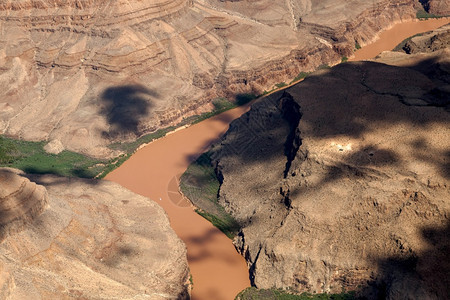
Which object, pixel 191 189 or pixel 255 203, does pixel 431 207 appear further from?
pixel 191 189

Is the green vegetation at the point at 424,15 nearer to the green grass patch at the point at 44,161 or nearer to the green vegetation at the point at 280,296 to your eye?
the green grass patch at the point at 44,161

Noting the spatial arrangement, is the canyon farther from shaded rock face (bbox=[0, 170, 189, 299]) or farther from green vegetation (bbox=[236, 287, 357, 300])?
green vegetation (bbox=[236, 287, 357, 300])

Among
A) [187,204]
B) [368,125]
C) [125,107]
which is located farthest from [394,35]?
[187,204]

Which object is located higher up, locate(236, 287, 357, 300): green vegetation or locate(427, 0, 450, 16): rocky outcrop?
locate(427, 0, 450, 16): rocky outcrop

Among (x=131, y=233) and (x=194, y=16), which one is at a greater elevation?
(x=194, y=16)

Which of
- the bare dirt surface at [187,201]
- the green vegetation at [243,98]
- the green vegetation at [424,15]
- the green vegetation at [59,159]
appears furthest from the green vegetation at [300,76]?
the green vegetation at [424,15]

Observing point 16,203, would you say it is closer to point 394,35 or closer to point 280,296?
point 280,296

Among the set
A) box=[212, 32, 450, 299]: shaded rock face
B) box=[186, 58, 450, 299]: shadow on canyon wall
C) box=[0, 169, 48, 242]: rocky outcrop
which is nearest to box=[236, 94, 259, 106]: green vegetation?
box=[186, 58, 450, 299]: shadow on canyon wall

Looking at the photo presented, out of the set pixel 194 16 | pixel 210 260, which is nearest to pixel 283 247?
pixel 210 260
